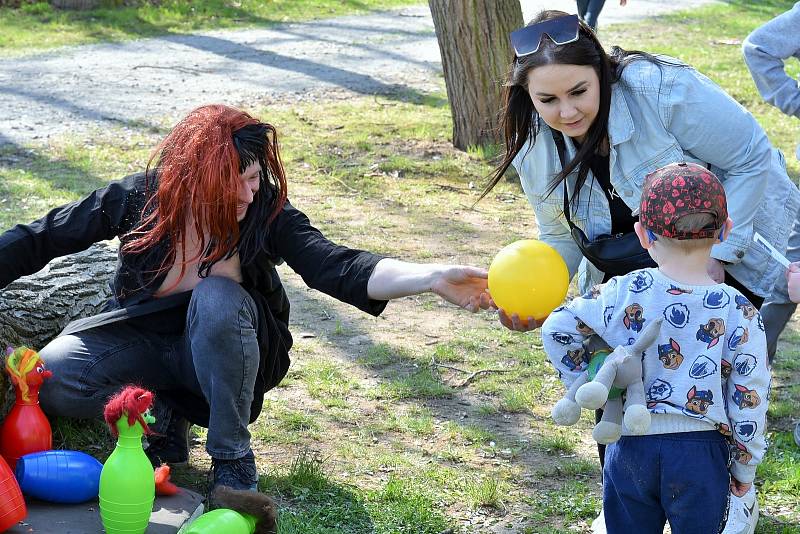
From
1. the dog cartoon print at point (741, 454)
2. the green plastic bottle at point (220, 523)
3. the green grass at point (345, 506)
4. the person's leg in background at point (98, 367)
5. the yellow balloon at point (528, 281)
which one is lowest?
the green grass at point (345, 506)

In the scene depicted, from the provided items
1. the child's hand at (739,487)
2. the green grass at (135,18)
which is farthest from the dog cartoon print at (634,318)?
the green grass at (135,18)

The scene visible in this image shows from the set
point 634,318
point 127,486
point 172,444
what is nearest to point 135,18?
point 172,444

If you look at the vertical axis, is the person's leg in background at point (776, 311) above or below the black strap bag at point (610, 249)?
below

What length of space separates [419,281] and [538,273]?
380mm

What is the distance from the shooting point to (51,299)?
3814 mm

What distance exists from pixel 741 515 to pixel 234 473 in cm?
158

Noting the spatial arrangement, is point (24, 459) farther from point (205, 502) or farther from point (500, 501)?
point (500, 501)

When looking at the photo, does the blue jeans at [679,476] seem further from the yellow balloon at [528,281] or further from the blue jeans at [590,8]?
the blue jeans at [590,8]

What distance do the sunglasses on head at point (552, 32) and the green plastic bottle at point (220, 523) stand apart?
1.57m

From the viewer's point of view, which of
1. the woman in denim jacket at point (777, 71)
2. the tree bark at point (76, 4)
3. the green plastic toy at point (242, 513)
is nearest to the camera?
the green plastic toy at point (242, 513)

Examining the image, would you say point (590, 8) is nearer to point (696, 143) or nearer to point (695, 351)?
point (696, 143)

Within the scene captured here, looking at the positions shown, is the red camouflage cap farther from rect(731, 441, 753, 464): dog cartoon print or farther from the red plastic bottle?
the red plastic bottle

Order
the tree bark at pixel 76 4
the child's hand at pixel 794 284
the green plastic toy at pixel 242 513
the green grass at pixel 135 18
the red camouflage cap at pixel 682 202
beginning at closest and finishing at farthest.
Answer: the red camouflage cap at pixel 682 202 < the child's hand at pixel 794 284 < the green plastic toy at pixel 242 513 < the green grass at pixel 135 18 < the tree bark at pixel 76 4

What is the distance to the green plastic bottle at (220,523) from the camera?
282cm
